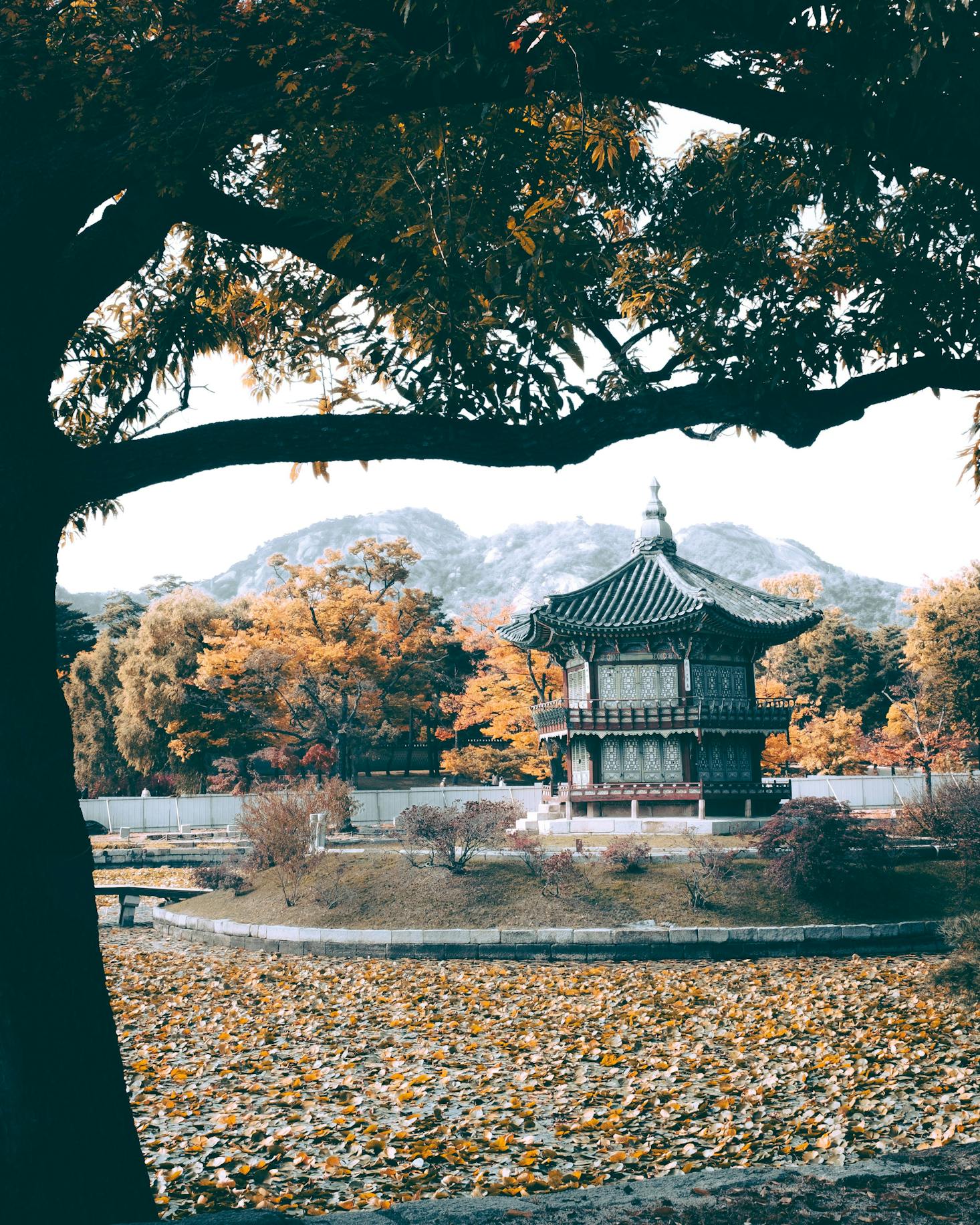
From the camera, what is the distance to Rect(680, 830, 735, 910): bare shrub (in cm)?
1845

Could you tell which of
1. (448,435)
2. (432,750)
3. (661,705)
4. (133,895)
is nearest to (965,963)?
(448,435)

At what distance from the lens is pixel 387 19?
15.7 feet

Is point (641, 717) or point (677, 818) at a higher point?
point (641, 717)

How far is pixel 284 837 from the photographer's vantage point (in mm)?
21094

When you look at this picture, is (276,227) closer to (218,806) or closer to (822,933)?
(822,933)

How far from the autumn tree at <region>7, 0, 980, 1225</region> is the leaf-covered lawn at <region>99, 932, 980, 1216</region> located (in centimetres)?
233

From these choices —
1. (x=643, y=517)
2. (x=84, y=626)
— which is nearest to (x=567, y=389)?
(x=643, y=517)

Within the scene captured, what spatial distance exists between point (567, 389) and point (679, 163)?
11.2ft

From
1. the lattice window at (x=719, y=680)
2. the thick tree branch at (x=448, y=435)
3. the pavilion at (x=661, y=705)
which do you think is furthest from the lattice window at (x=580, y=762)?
the thick tree branch at (x=448, y=435)

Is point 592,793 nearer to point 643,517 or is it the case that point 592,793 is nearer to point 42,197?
point 643,517

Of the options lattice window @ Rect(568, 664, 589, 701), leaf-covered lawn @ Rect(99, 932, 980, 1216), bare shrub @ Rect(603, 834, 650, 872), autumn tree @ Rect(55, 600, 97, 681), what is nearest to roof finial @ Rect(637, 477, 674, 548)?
lattice window @ Rect(568, 664, 589, 701)

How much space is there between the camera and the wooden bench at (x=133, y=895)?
22625mm

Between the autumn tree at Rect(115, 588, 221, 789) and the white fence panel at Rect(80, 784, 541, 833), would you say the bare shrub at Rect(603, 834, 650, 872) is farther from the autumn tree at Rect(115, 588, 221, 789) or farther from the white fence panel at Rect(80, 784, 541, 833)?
the autumn tree at Rect(115, 588, 221, 789)

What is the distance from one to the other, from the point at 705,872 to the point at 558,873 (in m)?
2.73
